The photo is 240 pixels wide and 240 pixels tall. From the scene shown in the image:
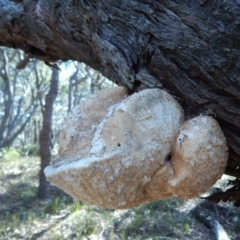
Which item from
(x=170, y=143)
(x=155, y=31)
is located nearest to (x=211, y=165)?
(x=170, y=143)

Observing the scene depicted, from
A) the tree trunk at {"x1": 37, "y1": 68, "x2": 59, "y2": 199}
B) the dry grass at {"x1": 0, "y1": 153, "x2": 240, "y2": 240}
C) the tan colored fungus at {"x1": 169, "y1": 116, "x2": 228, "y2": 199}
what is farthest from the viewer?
the tree trunk at {"x1": 37, "y1": 68, "x2": 59, "y2": 199}

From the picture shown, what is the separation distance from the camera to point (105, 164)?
3.98ft

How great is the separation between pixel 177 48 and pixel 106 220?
515 cm

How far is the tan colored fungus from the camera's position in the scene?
121 centimetres

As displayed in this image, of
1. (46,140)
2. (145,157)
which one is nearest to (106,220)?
(46,140)

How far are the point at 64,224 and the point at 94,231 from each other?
0.79 meters

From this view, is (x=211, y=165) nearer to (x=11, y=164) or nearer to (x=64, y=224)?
(x=64, y=224)

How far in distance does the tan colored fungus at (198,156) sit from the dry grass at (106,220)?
4260 mm

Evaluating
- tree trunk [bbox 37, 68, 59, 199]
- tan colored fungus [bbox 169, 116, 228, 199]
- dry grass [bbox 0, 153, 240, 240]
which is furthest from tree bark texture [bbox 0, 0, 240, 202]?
tree trunk [bbox 37, 68, 59, 199]

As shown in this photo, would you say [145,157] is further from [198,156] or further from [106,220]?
[106,220]

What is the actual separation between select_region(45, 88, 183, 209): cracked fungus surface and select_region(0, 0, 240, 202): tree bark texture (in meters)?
0.10

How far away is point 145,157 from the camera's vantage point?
122 cm

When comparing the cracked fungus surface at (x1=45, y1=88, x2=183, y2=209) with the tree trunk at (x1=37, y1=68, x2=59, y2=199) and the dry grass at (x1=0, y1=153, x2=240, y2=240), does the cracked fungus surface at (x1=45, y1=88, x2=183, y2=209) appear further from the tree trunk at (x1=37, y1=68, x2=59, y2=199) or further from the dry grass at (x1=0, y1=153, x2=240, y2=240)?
the tree trunk at (x1=37, y1=68, x2=59, y2=199)

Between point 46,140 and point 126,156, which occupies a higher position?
point 126,156
